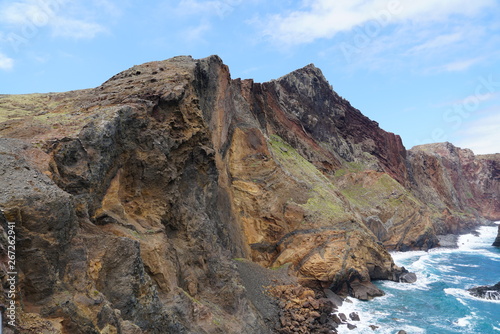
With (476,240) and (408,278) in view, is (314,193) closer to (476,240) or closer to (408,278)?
(408,278)

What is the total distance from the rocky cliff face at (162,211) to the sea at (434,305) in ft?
8.65

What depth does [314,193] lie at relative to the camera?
41250 mm

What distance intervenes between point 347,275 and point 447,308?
8.43 metres

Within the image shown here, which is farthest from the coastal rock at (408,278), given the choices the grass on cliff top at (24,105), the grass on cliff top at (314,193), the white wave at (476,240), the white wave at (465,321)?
the grass on cliff top at (24,105)

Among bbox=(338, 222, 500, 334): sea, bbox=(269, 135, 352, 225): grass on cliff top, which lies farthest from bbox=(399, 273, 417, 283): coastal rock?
bbox=(269, 135, 352, 225): grass on cliff top

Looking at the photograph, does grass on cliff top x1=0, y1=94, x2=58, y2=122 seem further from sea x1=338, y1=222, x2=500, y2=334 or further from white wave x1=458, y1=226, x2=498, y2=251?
white wave x1=458, y1=226, x2=498, y2=251

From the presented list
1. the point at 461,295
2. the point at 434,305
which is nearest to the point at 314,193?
the point at 434,305

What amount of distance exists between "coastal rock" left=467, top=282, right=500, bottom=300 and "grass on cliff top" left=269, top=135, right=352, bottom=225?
13444 millimetres

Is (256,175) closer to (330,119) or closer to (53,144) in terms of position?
(53,144)

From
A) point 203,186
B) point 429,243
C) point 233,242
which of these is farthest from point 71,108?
point 429,243

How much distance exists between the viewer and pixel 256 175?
132 ft

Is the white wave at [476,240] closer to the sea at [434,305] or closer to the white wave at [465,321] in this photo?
the sea at [434,305]

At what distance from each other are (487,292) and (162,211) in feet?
104

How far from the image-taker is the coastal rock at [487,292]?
3336cm
